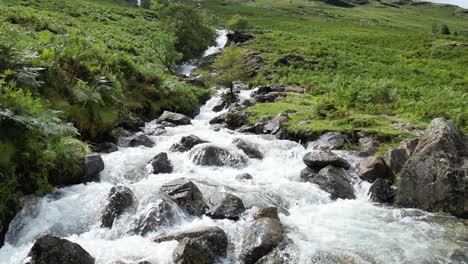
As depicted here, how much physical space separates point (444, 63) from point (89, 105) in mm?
43820

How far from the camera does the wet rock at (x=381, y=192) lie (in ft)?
53.3

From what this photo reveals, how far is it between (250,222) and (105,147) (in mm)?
9113

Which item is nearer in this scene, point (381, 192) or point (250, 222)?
point (250, 222)

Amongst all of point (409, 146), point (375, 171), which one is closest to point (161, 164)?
point (375, 171)

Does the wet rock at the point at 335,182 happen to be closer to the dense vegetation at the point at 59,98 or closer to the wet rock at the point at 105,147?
the wet rock at the point at 105,147

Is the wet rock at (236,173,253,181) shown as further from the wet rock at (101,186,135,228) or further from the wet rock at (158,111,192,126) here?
the wet rock at (158,111,192,126)

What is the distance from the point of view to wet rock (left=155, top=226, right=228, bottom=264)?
10445 millimetres

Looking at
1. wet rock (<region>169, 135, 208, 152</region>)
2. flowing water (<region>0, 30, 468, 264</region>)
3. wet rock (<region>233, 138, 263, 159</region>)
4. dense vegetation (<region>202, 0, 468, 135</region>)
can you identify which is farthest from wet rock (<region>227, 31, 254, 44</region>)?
flowing water (<region>0, 30, 468, 264</region>)

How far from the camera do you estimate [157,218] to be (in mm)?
12578

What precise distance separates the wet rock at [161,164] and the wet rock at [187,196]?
10.1 ft

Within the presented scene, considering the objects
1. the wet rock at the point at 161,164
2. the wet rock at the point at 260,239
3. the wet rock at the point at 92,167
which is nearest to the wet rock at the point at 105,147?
the wet rock at the point at 161,164

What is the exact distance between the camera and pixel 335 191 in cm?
1653

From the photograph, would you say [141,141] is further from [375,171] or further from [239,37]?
[239,37]

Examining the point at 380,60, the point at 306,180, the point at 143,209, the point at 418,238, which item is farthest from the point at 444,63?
the point at 143,209
